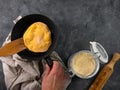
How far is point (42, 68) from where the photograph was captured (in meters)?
1.17

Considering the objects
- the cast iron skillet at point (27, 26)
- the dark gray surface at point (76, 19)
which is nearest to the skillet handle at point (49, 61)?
the cast iron skillet at point (27, 26)

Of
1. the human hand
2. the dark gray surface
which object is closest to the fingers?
the human hand

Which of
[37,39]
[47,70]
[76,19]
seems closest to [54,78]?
[47,70]

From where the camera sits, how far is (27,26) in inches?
44.0

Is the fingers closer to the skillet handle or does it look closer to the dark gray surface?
the skillet handle

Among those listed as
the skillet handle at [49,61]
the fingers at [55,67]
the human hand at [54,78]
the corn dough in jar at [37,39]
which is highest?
the corn dough in jar at [37,39]

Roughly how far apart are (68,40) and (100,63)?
0.15 meters

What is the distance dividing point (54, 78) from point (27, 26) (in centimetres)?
21

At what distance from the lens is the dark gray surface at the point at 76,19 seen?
1.24m

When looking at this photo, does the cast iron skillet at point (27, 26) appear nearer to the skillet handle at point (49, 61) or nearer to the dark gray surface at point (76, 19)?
the skillet handle at point (49, 61)

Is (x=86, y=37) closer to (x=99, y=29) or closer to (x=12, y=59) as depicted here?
(x=99, y=29)

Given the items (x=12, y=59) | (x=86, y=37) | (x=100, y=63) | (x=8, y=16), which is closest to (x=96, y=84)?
(x=100, y=63)

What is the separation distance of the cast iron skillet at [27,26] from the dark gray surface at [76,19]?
0.14 meters

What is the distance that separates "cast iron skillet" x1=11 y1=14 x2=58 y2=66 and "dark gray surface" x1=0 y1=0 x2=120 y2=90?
14cm
